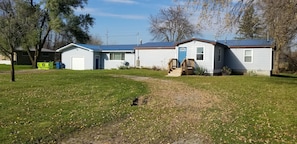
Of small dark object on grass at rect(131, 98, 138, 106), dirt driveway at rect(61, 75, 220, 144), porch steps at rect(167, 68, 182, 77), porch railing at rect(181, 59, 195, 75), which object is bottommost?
dirt driveway at rect(61, 75, 220, 144)

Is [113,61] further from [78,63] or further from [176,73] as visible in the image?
[176,73]

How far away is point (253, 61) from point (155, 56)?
33.5 ft

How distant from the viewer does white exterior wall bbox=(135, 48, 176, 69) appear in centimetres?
2880

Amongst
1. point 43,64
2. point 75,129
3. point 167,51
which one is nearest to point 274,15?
point 75,129

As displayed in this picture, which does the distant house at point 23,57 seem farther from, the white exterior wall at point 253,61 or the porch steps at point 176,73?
the white exterior wall at point 253,61

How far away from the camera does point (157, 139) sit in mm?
6070

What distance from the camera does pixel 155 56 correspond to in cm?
2970

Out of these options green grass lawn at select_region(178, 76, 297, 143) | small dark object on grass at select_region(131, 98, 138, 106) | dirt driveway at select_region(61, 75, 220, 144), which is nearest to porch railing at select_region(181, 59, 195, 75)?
green grass lawn at select_region(178, 76, 297, 143)

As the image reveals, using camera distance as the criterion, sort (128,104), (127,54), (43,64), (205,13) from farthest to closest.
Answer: (43,64) < (127,54) < (205,13) < (128,104)

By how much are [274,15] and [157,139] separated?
9.16m

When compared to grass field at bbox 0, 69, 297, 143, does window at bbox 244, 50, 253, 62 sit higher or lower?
higher

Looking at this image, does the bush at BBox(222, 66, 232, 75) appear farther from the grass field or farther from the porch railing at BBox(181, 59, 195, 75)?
the grass field

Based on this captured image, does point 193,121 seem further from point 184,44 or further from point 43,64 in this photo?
point 43,64

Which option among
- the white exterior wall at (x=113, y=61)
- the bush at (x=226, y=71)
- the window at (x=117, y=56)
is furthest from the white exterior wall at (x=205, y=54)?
the window at (x=117, y=56)
